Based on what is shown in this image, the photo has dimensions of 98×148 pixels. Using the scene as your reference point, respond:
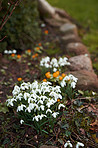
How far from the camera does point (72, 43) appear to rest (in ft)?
14.2

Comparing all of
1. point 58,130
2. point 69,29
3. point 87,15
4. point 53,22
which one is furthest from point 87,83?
point 87,15

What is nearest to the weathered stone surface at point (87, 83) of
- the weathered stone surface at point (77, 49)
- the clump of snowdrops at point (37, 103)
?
the clump of snowdrops at point (37, 103)

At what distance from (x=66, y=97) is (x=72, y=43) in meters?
2.00

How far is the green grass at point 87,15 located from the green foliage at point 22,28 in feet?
1.90

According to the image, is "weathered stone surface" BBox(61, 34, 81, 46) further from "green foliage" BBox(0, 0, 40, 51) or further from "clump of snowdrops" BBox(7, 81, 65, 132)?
"clump of snowdrops" BBox(7, 81, 65, 132)

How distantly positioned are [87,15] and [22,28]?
12.4 feet

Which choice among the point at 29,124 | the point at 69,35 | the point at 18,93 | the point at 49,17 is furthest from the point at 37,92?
the point at 49,17

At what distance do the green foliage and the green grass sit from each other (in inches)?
22.8

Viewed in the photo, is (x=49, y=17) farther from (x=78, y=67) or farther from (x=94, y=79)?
(x=94, y=79)

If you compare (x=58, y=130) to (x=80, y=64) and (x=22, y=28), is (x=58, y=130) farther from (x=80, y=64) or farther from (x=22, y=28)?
(x=22, y=28)

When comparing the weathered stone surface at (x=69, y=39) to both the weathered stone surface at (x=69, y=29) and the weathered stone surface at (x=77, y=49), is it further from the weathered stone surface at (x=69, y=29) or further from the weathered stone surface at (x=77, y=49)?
the weathered stone surface at (x=77, y=49)

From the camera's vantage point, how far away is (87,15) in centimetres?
712

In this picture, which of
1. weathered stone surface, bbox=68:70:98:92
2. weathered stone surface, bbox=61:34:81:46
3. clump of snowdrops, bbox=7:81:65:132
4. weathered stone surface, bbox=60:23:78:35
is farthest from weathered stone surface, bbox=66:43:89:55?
clump of snowdrops, bbox=7:81:65:132

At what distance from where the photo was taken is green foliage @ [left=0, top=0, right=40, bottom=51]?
3.97 metres
